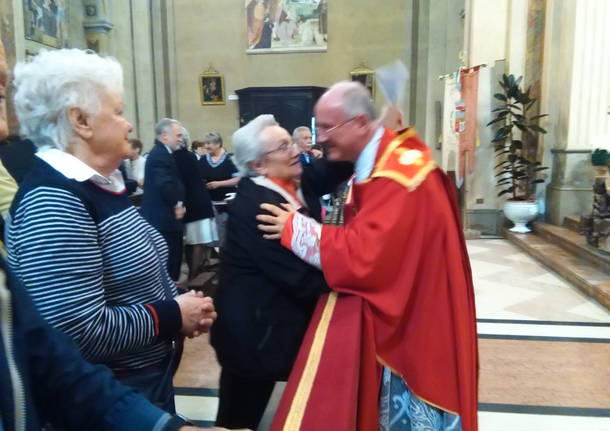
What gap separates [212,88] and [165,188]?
10.8 metres

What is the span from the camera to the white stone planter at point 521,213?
300 inches

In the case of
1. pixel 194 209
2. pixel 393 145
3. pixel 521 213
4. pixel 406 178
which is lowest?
pixel 521 213

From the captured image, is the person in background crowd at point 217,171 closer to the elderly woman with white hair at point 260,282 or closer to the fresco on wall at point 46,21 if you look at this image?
the elderly woman with white hair at point 260,282

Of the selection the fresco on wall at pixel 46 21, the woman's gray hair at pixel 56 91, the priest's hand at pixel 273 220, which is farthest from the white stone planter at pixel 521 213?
the fresco on wall at pixel 46 21

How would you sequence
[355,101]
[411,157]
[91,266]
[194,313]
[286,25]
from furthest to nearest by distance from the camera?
1. [286,25]
2. [355,101]
3. [411,157]
4. [194,313]
5. [91,266]

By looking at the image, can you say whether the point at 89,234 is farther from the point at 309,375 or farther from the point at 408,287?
the point at 408,287

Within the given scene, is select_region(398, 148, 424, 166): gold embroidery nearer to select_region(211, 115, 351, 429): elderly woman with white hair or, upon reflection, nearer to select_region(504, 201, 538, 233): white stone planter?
select_region(211, 115, 351, 429): elderly woman with white hair

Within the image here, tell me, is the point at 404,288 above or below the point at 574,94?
below

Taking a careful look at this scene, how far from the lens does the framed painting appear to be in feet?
46.8

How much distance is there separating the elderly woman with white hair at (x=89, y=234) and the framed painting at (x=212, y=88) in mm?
13408

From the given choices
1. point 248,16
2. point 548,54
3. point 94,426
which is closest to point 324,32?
point 248,16

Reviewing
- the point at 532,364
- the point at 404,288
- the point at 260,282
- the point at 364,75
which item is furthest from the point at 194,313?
the point at 364,75

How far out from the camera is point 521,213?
25.0 ft

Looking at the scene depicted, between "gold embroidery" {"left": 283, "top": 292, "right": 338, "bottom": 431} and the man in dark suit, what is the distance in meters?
2.91
